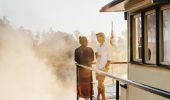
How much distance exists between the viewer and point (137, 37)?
681 centimetres

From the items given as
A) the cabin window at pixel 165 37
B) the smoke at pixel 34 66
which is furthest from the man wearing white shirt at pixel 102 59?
the smoke at pixel 34 66

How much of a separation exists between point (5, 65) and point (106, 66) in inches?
601

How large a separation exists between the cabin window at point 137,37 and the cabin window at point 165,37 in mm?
996

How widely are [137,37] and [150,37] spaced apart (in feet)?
2.46

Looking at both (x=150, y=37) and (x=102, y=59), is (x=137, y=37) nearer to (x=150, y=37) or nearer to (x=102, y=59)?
(x=150, y=37)

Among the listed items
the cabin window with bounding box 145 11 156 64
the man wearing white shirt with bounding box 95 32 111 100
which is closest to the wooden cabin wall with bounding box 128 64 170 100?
the cabin window with bounding box 145 11 156 64

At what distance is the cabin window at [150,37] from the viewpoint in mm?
5894

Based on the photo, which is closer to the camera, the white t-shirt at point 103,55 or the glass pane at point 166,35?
the glass pane at point 166,35

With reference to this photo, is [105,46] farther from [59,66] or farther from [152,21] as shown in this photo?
[59,66]

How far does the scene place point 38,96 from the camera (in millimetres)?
22219

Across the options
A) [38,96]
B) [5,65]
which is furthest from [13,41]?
[38,96]

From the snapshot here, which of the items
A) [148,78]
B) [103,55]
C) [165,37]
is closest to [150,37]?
[165,37]

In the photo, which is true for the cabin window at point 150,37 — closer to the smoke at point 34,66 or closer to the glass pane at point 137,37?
the glass pane at point 137,37

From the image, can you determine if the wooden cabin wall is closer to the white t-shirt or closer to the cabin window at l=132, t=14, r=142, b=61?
the cabin window at l=132, t=14, r=142, b=61
